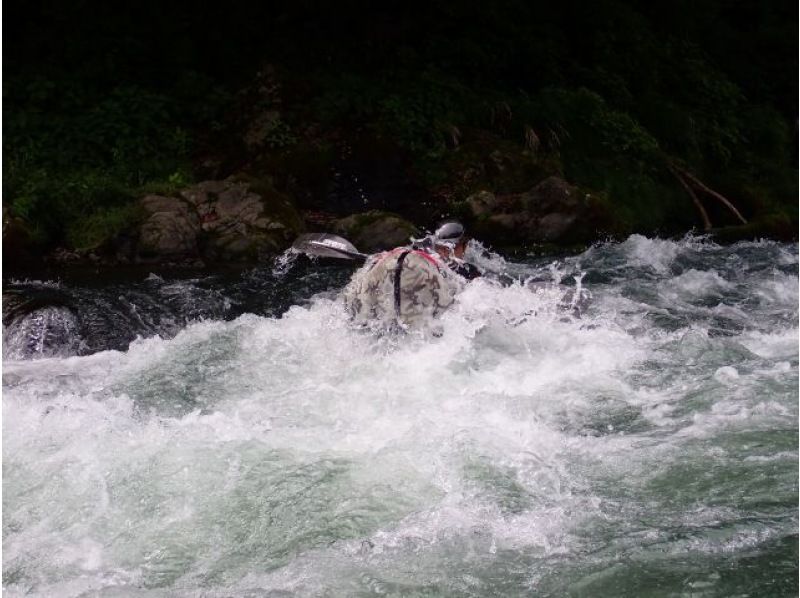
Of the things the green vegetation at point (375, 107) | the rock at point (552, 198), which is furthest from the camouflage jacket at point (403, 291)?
the green vegetation at point (375, 107)

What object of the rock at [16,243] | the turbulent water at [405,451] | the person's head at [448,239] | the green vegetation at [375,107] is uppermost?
the green vegetation at [375,107]

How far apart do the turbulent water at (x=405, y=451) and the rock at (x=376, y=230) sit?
219 centimetres

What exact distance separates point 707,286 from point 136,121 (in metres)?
7.48

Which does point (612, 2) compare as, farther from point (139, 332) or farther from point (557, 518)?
point (557, 518)

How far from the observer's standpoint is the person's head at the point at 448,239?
5590mm

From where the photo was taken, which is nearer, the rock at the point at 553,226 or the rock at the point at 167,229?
the rock at the point at 167,229

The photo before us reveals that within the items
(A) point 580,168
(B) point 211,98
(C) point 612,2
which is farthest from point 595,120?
(B) point 211,98

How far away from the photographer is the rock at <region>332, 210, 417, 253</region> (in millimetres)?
8570

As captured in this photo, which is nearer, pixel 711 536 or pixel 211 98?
pixel 711 536

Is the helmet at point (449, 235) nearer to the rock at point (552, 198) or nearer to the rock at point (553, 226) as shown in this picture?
the rock at point (553, 226)

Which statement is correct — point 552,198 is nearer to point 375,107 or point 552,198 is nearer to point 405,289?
point 375,107

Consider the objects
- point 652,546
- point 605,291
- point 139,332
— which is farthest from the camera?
point 605,291

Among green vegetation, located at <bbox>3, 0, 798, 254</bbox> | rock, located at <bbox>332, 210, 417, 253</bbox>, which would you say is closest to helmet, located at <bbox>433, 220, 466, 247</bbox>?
rock, located at <bbox>332, 210, 417, 253</bbox>

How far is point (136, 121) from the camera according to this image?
10.2 m
